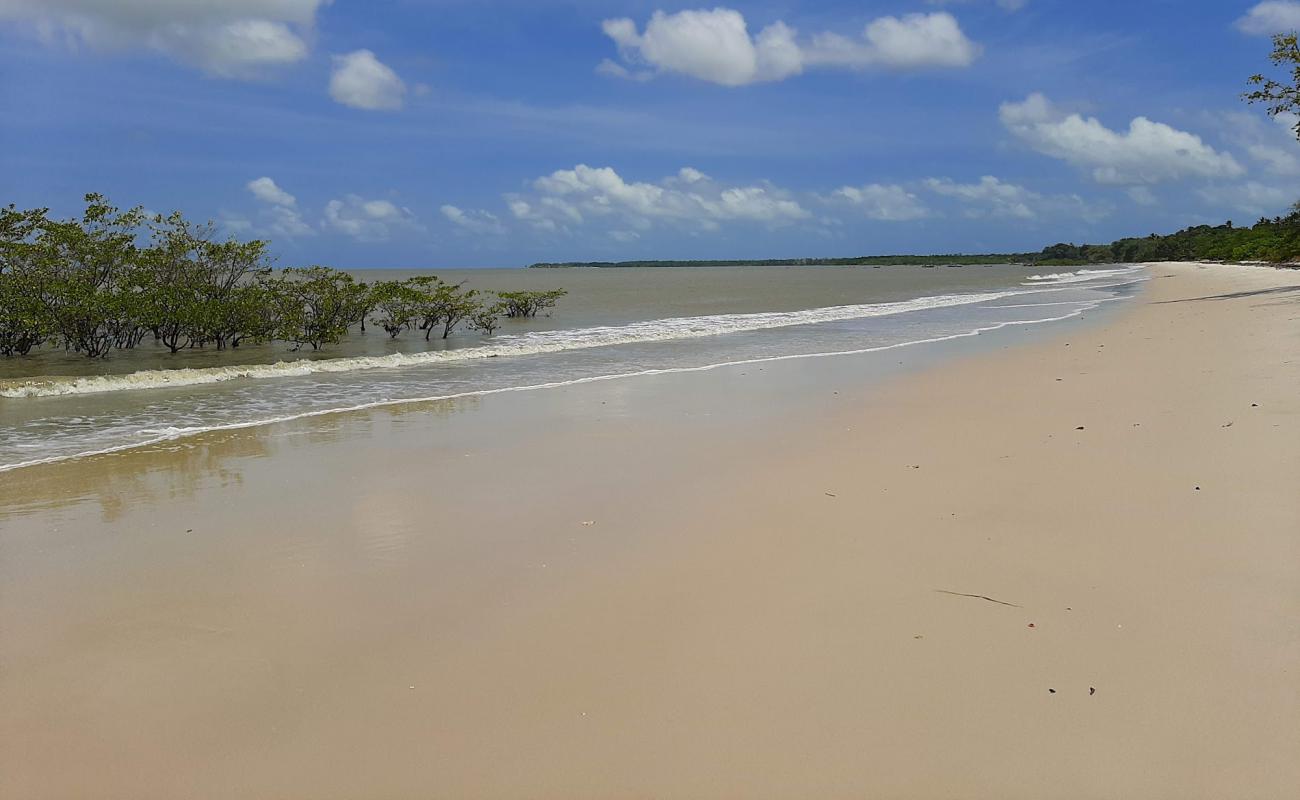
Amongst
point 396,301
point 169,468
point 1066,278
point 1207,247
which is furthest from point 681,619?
point 1207,247

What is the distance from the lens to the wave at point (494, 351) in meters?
15.0

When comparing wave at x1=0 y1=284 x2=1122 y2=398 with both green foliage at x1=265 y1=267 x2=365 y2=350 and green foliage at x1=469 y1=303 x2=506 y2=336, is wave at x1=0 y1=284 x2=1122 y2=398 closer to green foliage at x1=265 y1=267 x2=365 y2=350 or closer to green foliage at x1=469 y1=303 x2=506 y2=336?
green foliage at x1=469 y1=303 x2=506 y2=336

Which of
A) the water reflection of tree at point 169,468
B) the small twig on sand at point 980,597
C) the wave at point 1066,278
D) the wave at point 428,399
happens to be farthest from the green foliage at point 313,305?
the wave at point 1066,278

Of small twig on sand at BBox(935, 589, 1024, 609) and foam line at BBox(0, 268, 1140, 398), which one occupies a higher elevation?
foam line at BBox(0, 268, 1140, 398)

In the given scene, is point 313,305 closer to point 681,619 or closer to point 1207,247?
point 681,619

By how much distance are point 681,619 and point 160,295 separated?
792 inches

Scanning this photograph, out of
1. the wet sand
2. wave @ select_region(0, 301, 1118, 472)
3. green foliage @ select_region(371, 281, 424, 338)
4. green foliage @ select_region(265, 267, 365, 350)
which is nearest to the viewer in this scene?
the wet sand

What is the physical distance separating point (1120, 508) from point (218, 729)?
17.1 ft

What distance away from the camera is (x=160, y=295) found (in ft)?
64.9

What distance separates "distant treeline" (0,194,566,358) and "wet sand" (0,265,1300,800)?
42.6 feet

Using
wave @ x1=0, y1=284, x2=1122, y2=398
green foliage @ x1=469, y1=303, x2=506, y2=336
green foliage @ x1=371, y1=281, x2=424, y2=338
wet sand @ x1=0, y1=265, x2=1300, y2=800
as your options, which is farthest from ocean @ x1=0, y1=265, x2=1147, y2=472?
wet sand @ x1=0, y1=265, x2=1300, y2=800

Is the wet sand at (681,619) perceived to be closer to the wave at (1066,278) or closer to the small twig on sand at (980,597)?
the small twig on sand at (980,597)

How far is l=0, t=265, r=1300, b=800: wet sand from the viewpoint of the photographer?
9.44ft

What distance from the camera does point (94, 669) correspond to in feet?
12.3
